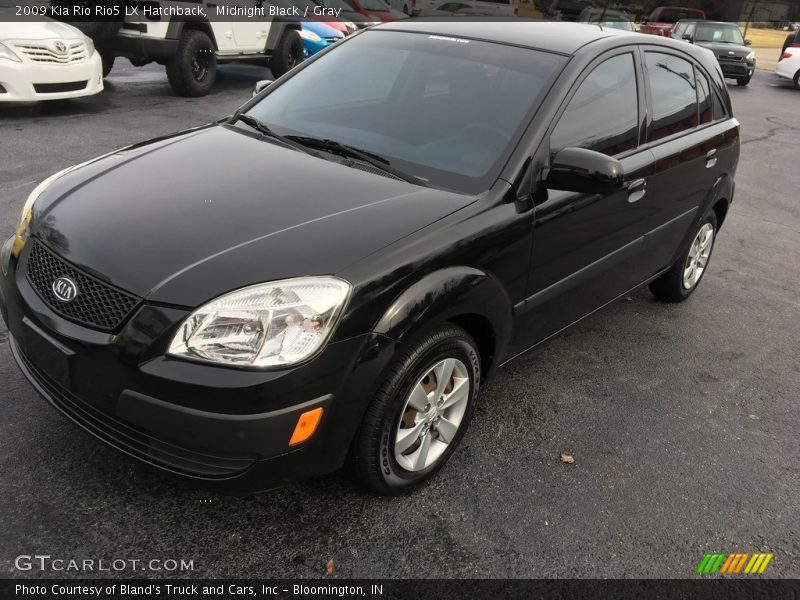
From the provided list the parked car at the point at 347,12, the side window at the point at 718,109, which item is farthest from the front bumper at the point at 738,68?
the side window at the point at 718,109

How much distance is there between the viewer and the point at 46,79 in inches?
293

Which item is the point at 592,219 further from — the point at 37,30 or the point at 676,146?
the point at 37,30

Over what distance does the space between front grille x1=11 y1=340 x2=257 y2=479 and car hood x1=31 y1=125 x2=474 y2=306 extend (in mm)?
432

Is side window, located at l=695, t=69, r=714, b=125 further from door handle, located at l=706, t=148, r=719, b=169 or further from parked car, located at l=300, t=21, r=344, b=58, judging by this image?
parked car, located at l=300, t=21, r=344, b=58

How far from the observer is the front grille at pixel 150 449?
2006 millimetres

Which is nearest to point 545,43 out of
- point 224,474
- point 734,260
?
point 224,474

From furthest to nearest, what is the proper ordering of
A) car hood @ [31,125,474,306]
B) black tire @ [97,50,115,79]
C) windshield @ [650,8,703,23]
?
windshield @ [650,8,703,23], black tire @ [97,50,115,79], car hood @ [31,125,474,306]

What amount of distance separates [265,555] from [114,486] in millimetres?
652

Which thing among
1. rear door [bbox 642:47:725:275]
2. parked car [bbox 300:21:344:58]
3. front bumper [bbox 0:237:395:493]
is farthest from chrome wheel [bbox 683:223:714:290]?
parked car [bbox 300:21:344:58]

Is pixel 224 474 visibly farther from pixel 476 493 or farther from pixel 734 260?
pixel 734 260

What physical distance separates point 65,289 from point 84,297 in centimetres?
10

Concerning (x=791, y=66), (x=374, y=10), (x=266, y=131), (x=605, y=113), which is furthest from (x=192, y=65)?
(x=791, y=66)

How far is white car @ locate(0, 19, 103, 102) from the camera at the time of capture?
7.15m

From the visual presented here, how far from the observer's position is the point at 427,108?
9.77ft
